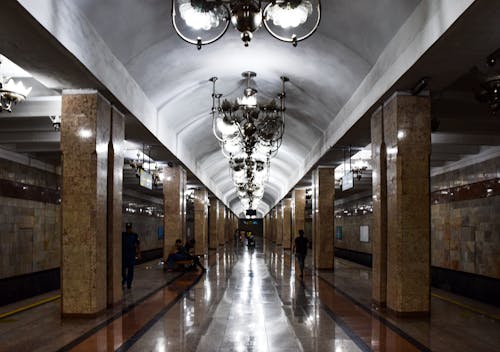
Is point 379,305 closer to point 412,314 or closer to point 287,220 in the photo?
point 412,314

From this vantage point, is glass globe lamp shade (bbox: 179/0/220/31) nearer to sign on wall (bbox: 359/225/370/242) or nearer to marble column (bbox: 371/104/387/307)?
marble column (bbox: 371/104/387/307)

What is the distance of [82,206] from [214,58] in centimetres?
411

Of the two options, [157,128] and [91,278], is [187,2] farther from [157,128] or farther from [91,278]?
[157,128]

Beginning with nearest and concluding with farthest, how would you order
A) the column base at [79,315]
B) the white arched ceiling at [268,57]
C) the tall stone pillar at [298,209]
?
the white arched ceiling at [268,57] < the column base at [79,315] < the tall stone pillar at [298,209]

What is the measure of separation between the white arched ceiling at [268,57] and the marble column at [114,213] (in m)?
0.88

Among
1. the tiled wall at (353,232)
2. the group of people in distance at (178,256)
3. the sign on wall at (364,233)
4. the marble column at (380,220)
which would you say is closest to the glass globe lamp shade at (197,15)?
the marble column at (380,220)

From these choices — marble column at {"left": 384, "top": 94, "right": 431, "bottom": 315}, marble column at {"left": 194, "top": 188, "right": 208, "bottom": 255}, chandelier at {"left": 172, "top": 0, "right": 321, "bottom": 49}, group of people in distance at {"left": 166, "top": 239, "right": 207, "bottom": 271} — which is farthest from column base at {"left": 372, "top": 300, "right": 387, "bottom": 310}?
marble column at {"left": 194, "top": 188, "right": 208, "bottom": 255}

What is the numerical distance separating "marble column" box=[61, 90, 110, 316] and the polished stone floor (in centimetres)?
45

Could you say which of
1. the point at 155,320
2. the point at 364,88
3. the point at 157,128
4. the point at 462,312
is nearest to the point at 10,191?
the point at 157,128

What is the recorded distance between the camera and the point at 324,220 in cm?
1733

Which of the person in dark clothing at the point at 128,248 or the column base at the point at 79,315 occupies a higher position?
the person in dark clothing at the point at 128,248

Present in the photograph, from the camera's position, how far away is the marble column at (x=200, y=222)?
24.1 m

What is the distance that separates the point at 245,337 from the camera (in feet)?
21.9

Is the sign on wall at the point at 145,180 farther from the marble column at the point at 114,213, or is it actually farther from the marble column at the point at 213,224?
the marble column at the point at 213,224
